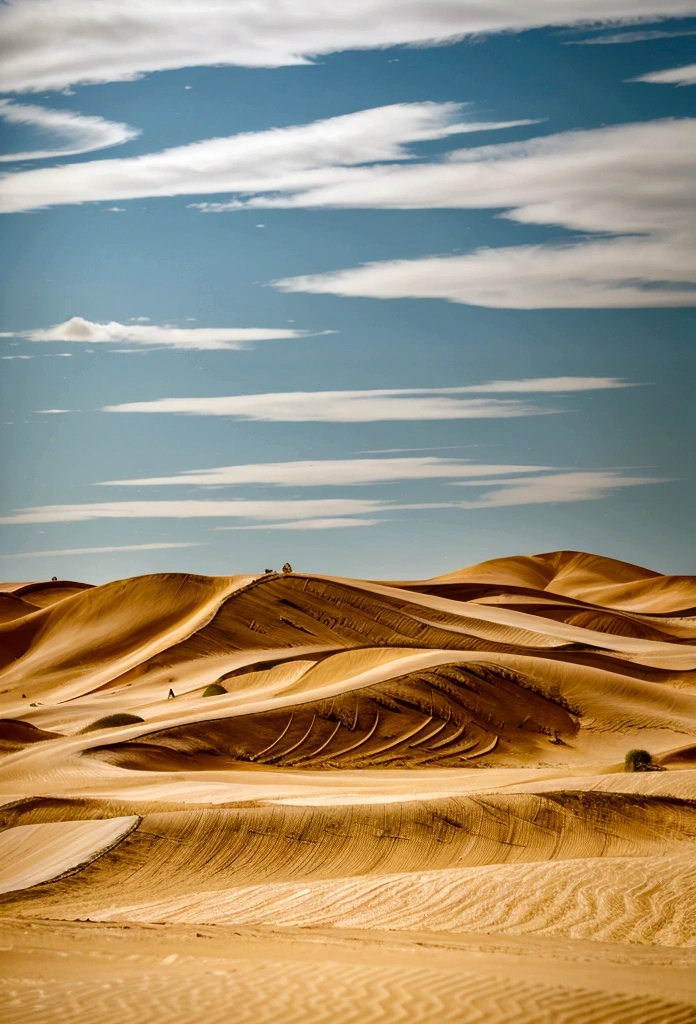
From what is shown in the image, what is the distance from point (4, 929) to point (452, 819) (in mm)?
10025

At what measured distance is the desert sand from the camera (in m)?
8.80

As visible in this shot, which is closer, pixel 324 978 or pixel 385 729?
pixel 324 978

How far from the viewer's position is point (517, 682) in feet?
123

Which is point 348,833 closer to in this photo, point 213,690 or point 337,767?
point 337,767

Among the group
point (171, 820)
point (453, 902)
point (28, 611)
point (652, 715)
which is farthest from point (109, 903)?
point (28, 611)

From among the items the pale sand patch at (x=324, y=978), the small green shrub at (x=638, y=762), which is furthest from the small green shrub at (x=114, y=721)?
the pale sand patch at (x=324, y=978)

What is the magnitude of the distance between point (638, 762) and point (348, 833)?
12.1 metres

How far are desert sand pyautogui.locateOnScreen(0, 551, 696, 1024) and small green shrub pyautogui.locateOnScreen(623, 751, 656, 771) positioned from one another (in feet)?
2.56

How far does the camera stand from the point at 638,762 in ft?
93.7

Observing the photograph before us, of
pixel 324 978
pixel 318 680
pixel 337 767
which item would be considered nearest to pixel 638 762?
pixel 337 767

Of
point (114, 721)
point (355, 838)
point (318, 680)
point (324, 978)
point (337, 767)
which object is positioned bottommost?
point (324, 978)

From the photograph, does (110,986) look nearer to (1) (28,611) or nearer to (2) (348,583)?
(2) (348,583)

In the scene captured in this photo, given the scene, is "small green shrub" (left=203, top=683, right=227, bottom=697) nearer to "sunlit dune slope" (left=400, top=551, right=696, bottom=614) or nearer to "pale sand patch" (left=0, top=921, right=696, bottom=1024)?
"pale sand patch" (left=0, top=921, right=696, bottom=1024)

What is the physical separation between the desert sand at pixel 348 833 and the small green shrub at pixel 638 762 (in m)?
0.78
